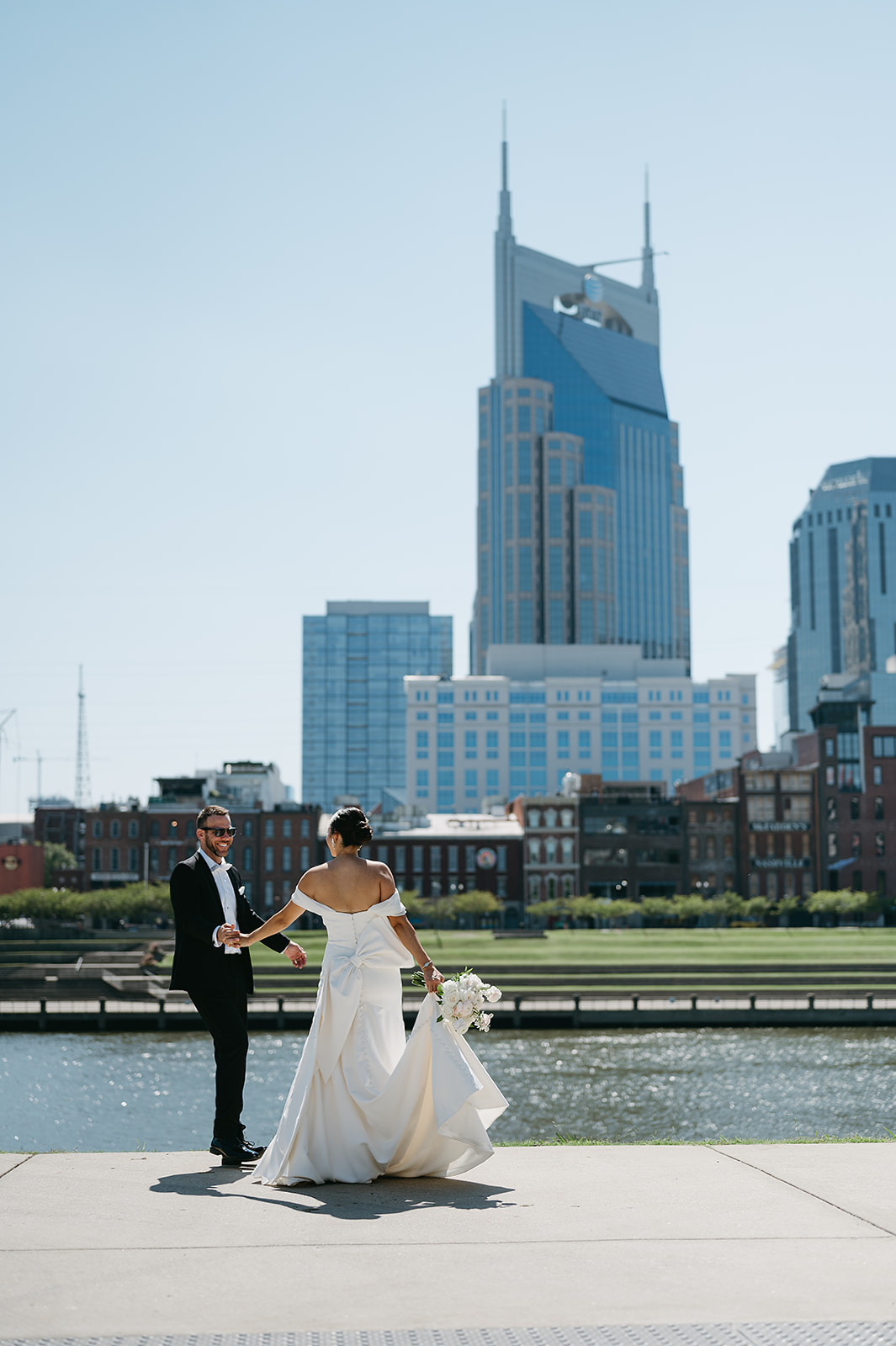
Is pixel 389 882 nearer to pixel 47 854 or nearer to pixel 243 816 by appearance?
pixel 243 816

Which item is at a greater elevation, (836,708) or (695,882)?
(836,708)

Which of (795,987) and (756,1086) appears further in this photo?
(795,987)

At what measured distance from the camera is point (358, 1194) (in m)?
9.83

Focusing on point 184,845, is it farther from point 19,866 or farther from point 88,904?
point 88,904

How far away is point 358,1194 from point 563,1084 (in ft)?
118

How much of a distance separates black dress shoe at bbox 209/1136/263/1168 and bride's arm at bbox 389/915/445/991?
7.20 feet

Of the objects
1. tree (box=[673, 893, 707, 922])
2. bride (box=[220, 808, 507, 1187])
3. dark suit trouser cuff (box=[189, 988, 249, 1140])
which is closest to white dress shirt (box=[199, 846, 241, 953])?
dark suit trouser cuff (box=[189, 988, 249, 1140])

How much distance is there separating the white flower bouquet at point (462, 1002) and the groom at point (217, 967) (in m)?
1.56

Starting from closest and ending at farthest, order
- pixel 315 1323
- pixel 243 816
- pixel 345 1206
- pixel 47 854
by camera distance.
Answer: pixel 315 1323 < pixel 345 1206 < pixel 243 816 < pixel 47 854

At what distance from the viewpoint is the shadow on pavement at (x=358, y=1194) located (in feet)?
30.4

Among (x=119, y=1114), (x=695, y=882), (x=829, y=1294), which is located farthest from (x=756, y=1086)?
(x=695, y=882)

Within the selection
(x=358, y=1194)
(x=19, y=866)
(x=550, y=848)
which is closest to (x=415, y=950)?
(x=358, y=1194)

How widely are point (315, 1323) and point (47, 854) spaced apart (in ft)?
460

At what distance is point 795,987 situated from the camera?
225ft
